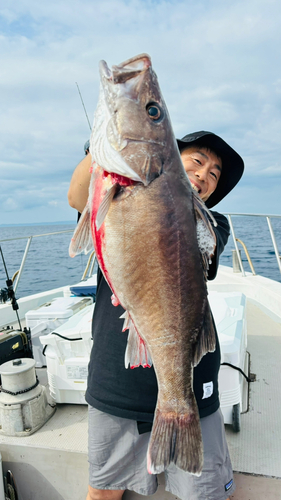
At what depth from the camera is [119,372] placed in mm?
1799

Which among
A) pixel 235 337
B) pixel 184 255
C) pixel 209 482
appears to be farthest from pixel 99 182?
pixel 235 337

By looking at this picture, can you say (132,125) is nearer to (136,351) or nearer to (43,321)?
(136,351)

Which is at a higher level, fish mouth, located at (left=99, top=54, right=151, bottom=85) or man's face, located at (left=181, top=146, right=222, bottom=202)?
fish mouth, located at (left=99, top=54, right=151, bottom=85)

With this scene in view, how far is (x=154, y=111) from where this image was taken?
1.31 meters

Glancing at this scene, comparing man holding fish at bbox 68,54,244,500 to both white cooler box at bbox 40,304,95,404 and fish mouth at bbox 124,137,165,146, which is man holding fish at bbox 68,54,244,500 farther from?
white cooler box at bbox 40,304,95,404

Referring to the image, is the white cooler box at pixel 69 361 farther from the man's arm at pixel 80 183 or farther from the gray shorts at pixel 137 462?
the man's arm at pixel 80 183

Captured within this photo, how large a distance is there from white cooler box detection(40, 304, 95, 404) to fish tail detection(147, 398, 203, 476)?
5.35ft

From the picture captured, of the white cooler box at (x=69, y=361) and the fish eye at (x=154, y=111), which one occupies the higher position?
the fish eye at (x=154, y=111)

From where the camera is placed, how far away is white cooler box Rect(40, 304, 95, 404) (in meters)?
2.98

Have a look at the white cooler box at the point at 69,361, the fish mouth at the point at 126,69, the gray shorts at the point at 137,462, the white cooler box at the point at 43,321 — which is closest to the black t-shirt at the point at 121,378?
the gray shorts at the point at 137,462

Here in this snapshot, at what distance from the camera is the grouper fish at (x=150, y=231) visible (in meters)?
1.25

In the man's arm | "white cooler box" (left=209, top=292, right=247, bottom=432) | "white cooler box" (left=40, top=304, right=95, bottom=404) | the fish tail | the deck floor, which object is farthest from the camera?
"white cooler box" (left=40, top=304, right=95, bottom=404)

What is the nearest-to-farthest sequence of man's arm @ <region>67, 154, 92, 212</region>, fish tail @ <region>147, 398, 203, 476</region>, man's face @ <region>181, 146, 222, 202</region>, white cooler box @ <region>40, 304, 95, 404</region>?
fish tail @ <region>147, 398, 203, 476</region>
man's arm @ <region>67, 154, 92, 212</region>
man's face @ <region>181, 146, 222, 202</region>
white cooler box @ <region>40, 304, 95, 404</region>

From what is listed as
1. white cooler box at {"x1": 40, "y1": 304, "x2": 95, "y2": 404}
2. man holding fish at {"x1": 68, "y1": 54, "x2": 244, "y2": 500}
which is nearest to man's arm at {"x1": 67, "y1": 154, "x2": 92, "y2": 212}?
man holding fish at {"x1": 68, "y1": 54, "x2": 244, "y2": 500}
